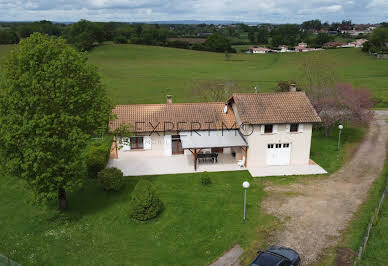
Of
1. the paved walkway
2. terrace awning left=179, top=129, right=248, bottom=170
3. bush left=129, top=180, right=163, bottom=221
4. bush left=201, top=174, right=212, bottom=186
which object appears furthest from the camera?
terrace awning left=179, top=129, right=248, bottom=170

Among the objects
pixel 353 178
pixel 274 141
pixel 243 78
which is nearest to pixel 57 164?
pixel 274 141

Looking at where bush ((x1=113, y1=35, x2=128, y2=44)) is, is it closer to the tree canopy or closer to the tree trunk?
the tree canopy

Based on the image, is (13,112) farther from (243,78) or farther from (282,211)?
(243,78)

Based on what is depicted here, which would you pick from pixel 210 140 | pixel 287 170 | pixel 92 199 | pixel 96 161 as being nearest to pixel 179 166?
pixel 210 140

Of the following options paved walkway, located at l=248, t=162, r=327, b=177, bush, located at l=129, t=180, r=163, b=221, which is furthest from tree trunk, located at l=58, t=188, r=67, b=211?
paved walkway, located at l=248, t=162, r=327, b=177

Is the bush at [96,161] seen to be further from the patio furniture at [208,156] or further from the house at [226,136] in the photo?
the patio furniture at [208,156]

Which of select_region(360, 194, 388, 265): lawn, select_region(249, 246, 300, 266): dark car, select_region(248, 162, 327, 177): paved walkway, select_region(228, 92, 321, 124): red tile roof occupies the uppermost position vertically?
select_region(228, 92, 321, 124): red tile roof

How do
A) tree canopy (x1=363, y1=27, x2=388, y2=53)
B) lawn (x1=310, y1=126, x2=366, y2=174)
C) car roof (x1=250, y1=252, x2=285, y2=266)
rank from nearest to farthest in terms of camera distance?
car roof (x1=250, y1=252, x2=285, y2=266) < lawn (x1=310, y1=126, x2=366, y2=174) < tree canopy (x1=363, y1=27, x2=388, y2=53)
